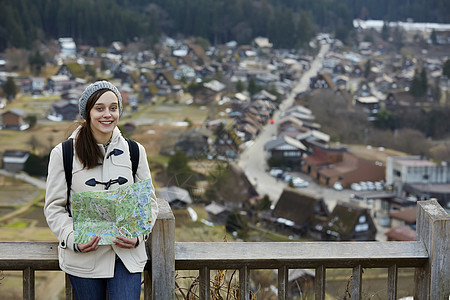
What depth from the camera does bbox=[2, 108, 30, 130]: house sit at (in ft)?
71.2

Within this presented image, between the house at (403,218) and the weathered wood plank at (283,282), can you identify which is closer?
the weathered wood plank at (283,282)

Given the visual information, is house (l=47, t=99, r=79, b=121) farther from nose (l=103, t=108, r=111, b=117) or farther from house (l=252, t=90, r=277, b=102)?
nose (l=103, t=108, r=111, b=117)

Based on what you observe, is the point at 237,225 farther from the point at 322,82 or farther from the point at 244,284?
the point at 322,82

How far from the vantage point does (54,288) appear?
742 cm

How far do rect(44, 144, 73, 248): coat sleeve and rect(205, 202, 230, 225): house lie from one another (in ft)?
30.9

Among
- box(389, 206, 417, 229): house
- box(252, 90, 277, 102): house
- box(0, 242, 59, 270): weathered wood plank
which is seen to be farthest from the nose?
box(252, 90, 277, 102): house

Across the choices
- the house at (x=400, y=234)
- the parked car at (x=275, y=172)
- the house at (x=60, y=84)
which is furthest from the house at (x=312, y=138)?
the house at (x=60, y=84)

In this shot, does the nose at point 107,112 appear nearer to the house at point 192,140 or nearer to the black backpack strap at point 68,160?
the black backpack strap at point 68,160

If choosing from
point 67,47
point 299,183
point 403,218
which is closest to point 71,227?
point 403,218

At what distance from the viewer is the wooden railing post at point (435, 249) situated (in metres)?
1.17

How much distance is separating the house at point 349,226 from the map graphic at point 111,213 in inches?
421

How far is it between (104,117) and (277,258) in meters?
0.39

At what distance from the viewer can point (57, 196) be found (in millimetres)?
1075

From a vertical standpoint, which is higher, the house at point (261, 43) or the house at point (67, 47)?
the house at point (67, 47)
